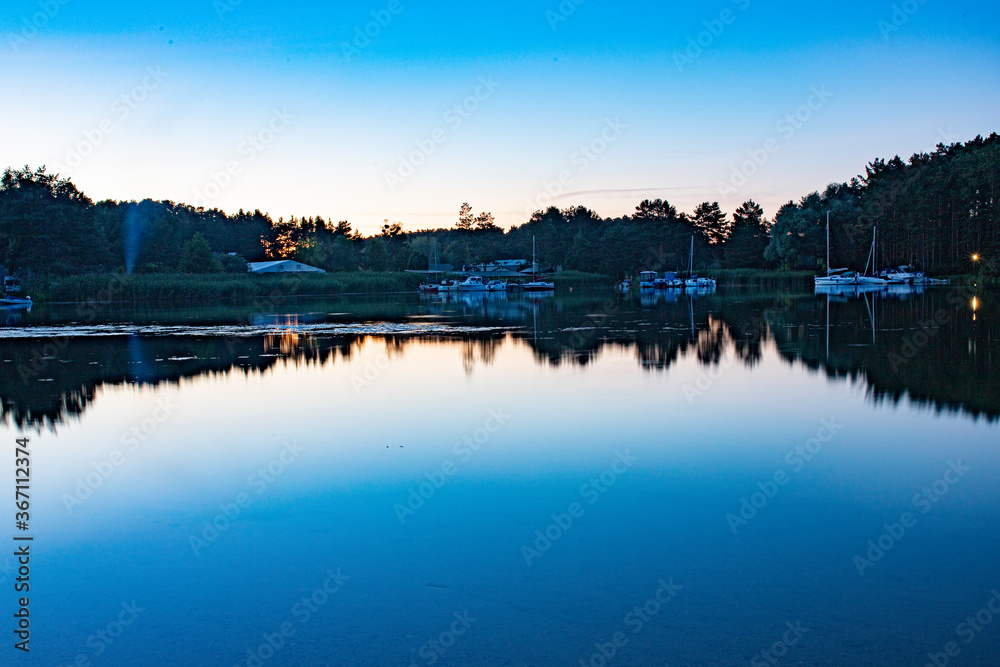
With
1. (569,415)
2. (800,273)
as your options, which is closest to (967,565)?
(569,415)

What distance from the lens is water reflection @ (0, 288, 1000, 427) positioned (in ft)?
57.7

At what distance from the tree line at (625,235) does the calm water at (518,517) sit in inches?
2788

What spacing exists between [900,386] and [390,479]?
11.6 meters

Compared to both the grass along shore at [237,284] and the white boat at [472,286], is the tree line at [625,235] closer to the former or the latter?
the grass along shore at [237,284]

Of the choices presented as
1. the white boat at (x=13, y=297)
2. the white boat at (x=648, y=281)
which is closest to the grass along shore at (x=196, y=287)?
the white boat at (x=13, y=297)

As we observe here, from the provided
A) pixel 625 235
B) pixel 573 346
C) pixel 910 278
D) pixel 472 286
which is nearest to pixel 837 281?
pixel 910 278

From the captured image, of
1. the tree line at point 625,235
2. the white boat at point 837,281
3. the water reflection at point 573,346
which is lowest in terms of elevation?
the water reflection at point 573,346

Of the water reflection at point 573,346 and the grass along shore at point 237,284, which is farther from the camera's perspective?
the grass along shore at point 237,284

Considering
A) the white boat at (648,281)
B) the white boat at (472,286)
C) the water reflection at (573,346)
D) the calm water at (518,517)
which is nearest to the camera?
the calm water at (518,517)

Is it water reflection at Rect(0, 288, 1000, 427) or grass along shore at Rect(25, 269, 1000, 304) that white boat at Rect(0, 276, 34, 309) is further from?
water reflection at Rect(0, 288, 1000, 427)

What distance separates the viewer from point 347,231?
166 metres

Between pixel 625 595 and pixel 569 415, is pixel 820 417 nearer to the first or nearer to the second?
pixel 569 415

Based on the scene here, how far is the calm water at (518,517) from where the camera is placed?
614cm

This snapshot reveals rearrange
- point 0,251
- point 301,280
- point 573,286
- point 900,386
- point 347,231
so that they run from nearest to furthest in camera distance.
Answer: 1. point 900,386
2. point 0,251
3. point 301,280
4. point 573,286
5. point 347,231
